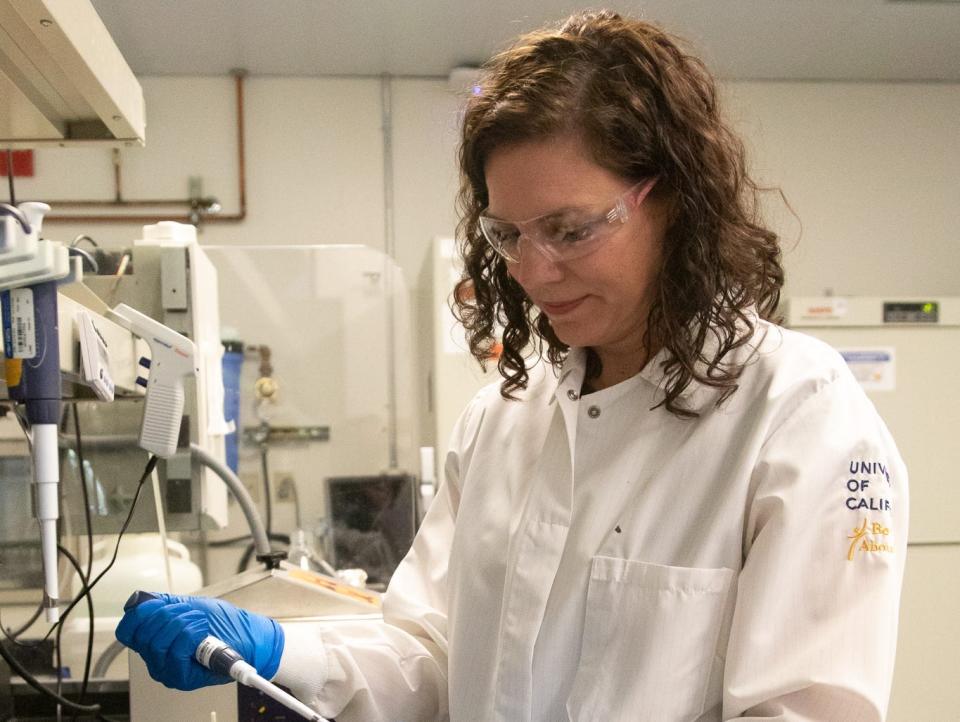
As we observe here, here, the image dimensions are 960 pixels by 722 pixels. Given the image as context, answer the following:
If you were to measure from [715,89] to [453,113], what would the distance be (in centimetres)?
30

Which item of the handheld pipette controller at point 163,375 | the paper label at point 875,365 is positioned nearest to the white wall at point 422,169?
the paper label at point 875,365

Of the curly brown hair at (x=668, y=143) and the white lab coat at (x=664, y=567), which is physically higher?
the curly brown hair at (x=668, y=143)

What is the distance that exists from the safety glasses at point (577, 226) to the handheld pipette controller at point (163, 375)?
418mm

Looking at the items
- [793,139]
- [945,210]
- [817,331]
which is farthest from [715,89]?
[945,210]

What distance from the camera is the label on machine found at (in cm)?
78

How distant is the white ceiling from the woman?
1687 mm

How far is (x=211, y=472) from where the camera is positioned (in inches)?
59.5

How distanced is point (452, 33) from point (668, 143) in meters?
2.15

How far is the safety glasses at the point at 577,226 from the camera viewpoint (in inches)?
33.6

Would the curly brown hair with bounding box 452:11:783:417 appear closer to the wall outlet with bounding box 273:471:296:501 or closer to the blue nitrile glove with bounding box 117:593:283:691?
the blue nitrile glove with bounding box 117:593:283:691

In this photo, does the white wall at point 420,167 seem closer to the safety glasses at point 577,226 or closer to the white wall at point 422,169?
the white wall at point 422,169

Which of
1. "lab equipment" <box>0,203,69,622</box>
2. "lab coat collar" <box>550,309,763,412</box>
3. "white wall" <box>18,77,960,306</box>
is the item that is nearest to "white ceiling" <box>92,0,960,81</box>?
"white wall" <box>18,77,960,306</box>

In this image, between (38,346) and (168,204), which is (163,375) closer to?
(38,346)

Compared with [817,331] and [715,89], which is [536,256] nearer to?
[715,89]
